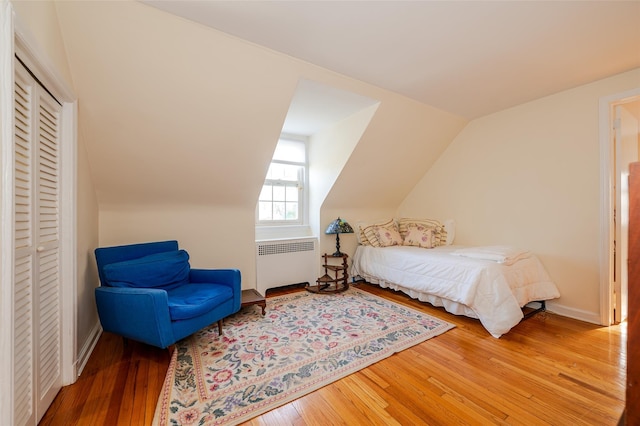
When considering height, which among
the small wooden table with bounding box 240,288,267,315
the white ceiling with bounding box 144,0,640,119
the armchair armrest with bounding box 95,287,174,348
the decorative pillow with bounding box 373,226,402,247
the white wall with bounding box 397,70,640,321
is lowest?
the small wooden table with bounding box 240,288,267,315

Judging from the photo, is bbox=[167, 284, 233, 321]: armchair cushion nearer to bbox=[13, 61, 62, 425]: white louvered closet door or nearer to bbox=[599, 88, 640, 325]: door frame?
bbox=[13, 61, 62, 425]: white louvered closet door

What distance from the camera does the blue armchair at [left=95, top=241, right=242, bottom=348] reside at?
1871mm

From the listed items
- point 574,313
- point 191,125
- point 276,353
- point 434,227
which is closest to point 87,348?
point 276,353

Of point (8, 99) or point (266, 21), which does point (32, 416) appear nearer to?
point (8, 99)

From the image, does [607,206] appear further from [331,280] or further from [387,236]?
[331,280]

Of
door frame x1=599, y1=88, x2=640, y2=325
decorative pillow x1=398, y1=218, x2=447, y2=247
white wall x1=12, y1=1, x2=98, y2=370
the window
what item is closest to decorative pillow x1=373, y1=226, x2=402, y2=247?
decorative pillow x1=398, y1=218, x2=447, y2=247

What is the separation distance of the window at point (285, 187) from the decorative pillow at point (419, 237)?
1584 millimetres

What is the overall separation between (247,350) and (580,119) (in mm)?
3815

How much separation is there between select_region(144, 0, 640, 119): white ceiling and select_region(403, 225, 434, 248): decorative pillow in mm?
1849

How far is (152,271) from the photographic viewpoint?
2273 millimetres

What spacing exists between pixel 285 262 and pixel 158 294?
1809 millimetres

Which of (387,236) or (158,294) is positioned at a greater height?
(387,236)

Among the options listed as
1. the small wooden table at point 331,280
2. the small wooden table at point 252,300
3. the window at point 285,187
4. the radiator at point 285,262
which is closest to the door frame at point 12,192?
the small wooden table at point 252,300

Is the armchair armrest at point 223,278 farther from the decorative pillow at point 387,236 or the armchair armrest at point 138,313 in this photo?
the decorative pillow at point 387,236
